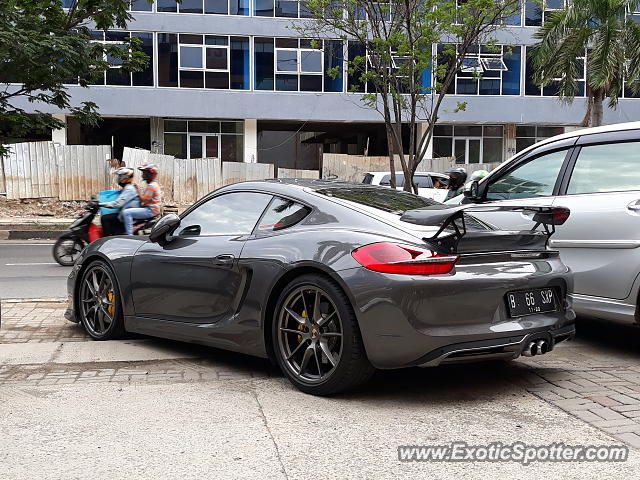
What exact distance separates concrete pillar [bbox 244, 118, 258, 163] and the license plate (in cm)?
2779

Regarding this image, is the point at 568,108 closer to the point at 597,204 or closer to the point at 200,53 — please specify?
the point at 200,53

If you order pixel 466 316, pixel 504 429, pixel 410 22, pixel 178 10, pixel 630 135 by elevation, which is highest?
pixel 178 10

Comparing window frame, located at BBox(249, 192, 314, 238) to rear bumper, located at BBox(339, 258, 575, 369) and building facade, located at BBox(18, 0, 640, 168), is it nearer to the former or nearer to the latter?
rear bumper, located at BBox(339, 258, 575, 369)

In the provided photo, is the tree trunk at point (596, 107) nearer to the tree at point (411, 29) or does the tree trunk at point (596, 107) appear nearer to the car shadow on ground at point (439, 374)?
the tree at point (411, 29)

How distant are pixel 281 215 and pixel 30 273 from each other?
7614mm

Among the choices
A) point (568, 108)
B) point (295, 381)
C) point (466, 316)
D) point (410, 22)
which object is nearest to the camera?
point (466, 316)

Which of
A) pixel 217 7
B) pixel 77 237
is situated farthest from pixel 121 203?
pixel 217 7

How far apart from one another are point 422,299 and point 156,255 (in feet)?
7.60

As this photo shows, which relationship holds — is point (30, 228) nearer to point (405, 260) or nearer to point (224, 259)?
point (224, 259)

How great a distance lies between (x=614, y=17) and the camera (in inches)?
967

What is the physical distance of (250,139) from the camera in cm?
3231

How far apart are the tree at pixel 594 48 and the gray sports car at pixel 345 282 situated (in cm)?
2200

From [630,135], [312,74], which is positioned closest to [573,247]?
[630,135]

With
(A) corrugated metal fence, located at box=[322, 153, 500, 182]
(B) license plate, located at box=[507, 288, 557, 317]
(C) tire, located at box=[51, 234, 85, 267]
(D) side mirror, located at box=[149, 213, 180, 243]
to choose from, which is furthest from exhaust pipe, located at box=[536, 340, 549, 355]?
(A) corrugated metal fence, located at box=[322, 153, 500, 182]
